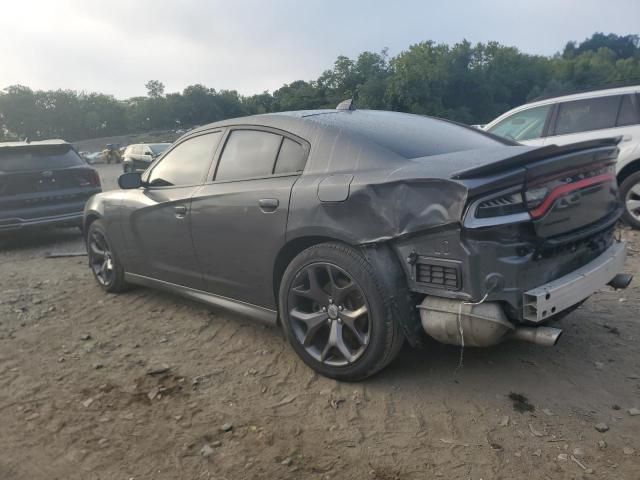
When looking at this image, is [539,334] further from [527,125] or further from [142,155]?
[142,155]

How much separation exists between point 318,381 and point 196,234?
142cm

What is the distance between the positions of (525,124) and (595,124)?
933mm

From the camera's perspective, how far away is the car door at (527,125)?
7.42m

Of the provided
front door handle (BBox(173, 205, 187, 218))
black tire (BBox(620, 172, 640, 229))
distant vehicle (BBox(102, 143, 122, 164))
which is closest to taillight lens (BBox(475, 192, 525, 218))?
front door handle (BBox(173, 205, 187, 218))

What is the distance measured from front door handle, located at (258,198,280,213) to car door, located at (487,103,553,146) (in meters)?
4.93

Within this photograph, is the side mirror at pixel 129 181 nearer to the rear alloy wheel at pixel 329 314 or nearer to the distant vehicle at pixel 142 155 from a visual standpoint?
the rear alloy wheel at pixel 329 314

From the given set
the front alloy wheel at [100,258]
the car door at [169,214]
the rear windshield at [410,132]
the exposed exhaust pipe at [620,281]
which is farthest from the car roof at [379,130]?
the front alloy wheel at [100,258]

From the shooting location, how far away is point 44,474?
2.54 metres

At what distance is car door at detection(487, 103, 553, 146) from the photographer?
7.42m

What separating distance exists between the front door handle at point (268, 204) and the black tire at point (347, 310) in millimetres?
361

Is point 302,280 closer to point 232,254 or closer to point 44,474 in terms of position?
point 232,254

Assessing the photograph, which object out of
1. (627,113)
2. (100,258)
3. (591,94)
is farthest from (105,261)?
(627,113)

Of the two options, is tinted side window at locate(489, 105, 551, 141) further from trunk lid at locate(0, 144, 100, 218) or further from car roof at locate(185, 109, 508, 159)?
trunk lid at locate(0, 144, 100, 218)

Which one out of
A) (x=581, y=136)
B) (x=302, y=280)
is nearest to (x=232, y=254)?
(x=302, y=280)
